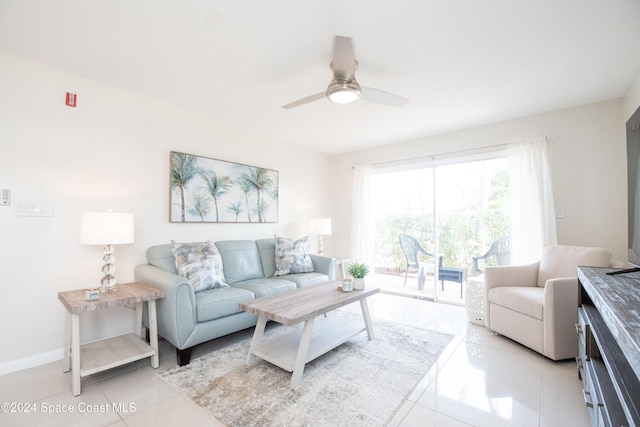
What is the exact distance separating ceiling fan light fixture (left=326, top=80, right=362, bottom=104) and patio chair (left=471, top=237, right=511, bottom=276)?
9.38 ft

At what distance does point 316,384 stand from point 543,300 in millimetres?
1987

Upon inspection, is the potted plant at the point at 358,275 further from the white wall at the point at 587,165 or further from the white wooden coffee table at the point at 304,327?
the white wall at the point at 587,165

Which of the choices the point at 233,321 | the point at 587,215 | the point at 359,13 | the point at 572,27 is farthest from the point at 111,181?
the point at 587,215

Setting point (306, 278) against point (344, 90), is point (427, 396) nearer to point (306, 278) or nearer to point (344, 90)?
point (306, 278)

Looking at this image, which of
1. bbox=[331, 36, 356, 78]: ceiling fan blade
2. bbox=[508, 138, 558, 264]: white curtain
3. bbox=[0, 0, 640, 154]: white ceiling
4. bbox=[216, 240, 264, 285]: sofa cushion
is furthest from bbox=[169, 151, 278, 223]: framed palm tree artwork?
bbox=[508, 138, 558, 264]: white curtain

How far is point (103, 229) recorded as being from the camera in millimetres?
2133

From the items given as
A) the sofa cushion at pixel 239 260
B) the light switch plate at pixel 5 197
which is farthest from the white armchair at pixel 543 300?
the light switch plate at pixel 5 197

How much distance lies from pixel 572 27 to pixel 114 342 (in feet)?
13.1

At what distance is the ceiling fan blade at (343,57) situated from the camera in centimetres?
178

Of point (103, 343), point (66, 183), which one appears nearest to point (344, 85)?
point (66, 183)

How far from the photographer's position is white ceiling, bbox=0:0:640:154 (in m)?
1.68

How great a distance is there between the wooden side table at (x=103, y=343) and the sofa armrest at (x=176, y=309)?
0.08 meters

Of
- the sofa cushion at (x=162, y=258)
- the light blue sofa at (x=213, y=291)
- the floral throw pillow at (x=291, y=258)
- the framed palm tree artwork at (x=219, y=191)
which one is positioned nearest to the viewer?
the light blue sofa at (x=213, y=291)

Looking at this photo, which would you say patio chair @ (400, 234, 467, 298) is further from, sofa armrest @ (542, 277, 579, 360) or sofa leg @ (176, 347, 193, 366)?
sofa leg @ (176, 347, 193, 366)
